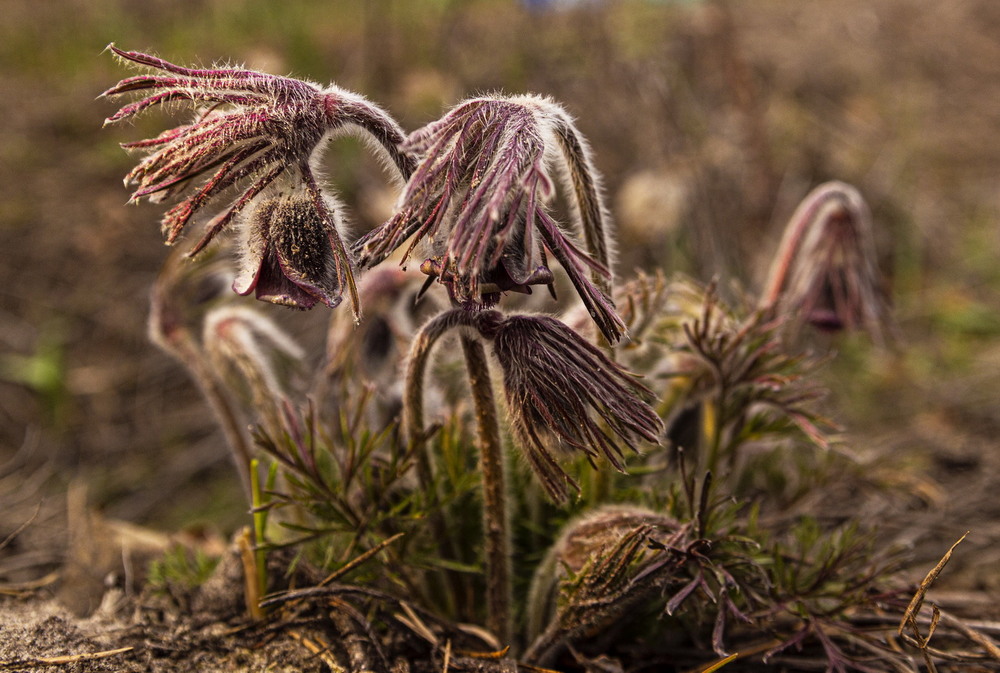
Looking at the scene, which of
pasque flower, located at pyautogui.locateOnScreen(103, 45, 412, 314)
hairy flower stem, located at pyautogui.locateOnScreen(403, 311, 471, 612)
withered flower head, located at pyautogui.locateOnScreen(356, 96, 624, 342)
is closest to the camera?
withered flower head, located at pyautogui.locateOnScreen(356, 96, 624, 342)

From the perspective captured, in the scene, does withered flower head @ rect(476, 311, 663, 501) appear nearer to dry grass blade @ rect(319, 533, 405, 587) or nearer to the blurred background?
dry grass blade @ rect(319, 533, 405, 587)

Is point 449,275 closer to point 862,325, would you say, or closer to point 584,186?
point 584,186

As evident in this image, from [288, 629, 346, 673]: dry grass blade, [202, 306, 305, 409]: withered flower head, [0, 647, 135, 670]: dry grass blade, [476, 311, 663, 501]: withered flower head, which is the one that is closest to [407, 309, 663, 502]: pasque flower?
[476, 311, 663, 501]: withered flower head

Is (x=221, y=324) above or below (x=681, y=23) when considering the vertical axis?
below

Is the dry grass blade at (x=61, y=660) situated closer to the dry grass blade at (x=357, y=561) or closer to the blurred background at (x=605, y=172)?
the dry grass blade at (x=357, y=561)

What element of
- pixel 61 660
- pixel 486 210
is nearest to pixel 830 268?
pixel 486 210

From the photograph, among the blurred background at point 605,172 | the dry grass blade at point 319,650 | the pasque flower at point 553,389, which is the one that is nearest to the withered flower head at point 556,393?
the pasque flower at point 553,389

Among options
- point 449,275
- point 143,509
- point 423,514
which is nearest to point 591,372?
point 449,275
